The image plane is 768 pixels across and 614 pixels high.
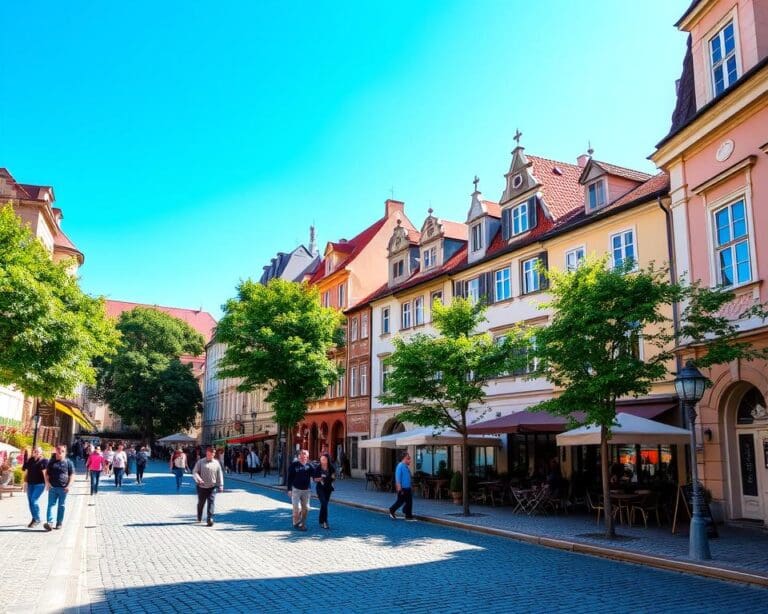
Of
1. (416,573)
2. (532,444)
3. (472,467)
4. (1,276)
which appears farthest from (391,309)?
(416,573)

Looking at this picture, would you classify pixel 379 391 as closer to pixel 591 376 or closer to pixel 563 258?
pixel 563 258

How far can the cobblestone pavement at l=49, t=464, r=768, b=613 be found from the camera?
8.50 meters

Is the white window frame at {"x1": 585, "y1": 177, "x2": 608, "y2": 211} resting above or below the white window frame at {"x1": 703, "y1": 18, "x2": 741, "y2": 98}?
below

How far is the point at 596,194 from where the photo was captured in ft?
82.8

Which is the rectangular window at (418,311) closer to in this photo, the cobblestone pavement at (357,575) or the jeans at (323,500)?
the jeans at (323,500)

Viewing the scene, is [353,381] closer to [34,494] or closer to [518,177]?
[518,177]

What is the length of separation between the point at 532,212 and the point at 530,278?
2.88m

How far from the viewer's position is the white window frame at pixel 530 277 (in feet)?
90.4

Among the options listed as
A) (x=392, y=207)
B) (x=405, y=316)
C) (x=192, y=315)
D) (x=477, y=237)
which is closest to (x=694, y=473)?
(x=477, y=237)

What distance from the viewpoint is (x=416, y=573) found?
10562mm

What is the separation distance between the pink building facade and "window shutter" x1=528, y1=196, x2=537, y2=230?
30.3ft

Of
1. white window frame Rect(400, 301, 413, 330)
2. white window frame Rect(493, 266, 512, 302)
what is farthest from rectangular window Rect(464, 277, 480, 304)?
white window frame Rect(400, 301, 413, 330)

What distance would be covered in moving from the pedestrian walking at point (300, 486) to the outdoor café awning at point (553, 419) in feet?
24.1

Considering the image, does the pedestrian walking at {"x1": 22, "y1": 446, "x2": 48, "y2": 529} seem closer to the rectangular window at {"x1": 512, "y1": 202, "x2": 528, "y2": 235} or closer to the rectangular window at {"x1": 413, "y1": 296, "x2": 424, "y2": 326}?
the rectangular window at {"x1": 512, "y1": 202, "x2": 528, "y2": 235}
